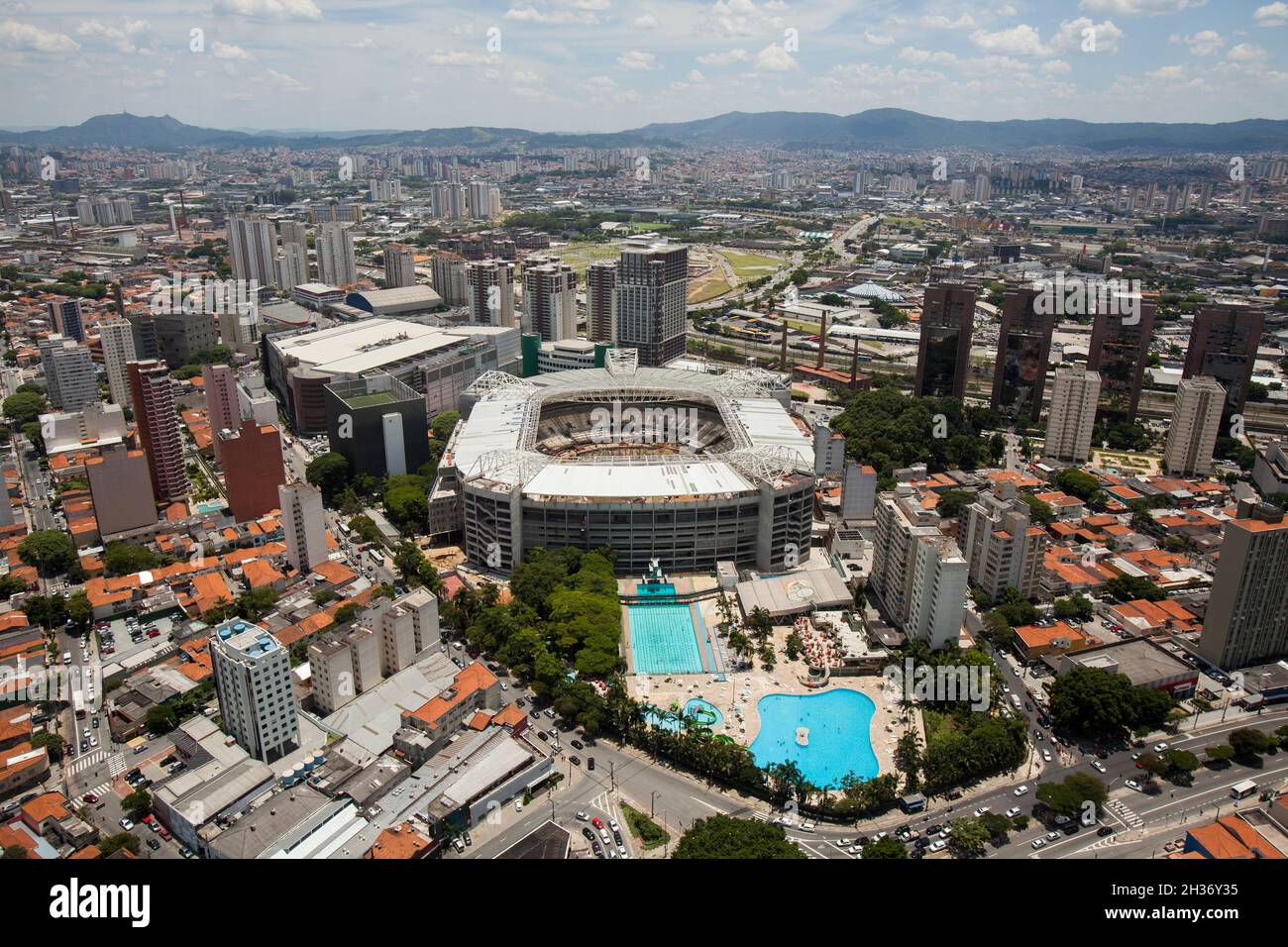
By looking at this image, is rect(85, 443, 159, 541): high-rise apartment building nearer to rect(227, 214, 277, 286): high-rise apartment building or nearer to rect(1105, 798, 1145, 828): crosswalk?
rect(1105, 798, 1145, 828): crosswalk

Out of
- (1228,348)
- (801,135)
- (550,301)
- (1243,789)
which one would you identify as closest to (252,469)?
(550,301)

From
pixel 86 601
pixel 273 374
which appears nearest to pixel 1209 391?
pixel 86 601

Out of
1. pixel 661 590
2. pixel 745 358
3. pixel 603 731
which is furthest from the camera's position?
pixel 745 358

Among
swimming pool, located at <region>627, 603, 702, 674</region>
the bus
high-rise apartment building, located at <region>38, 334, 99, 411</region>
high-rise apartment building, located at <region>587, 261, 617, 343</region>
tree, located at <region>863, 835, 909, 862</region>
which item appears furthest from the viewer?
high-rise apartment building, located at <region>587, 261, 617, 343</region>

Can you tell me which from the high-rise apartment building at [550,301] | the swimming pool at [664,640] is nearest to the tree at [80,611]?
the swimming pool at [664,640]

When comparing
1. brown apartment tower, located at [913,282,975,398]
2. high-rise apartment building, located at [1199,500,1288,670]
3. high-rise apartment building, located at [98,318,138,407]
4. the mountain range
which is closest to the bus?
high-rise apartment building, located at [1199,500,1288,670]
